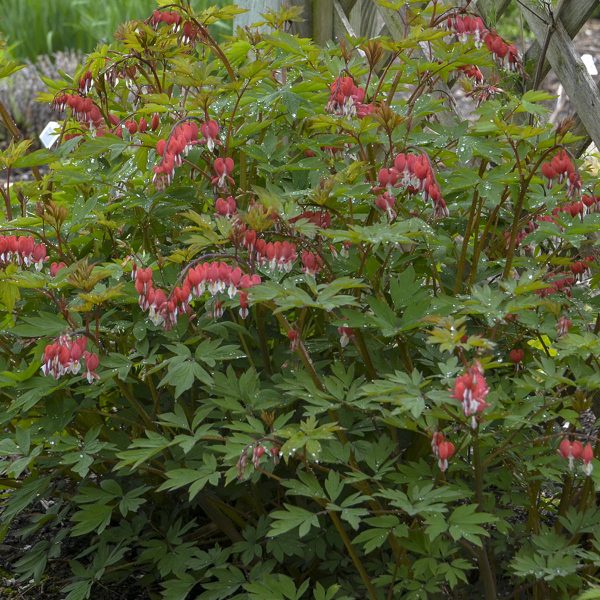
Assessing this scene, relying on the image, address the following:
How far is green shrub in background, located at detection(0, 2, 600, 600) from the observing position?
217 cm

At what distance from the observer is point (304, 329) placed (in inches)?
105

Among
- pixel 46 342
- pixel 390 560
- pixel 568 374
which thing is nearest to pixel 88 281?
pixel 46 342

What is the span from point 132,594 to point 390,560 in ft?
2.93

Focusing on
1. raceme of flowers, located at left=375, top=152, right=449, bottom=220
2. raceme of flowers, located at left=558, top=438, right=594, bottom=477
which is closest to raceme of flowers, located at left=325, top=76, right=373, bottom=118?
raceme of flowers, located at left=375, top=152, right=449, bottom=220

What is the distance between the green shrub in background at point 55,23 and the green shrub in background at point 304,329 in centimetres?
611

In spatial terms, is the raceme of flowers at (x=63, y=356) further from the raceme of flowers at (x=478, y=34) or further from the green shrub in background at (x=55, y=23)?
the green shrub in background at (x=55, y=23)

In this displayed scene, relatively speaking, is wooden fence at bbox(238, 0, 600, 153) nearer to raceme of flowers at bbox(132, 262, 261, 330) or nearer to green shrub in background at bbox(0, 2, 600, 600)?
green shrub in background at bbox(0, 2, 600, 600)

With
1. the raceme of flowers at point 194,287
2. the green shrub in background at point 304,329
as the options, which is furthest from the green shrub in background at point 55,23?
the raceme of flowers at point 194,287

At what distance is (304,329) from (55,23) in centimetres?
723

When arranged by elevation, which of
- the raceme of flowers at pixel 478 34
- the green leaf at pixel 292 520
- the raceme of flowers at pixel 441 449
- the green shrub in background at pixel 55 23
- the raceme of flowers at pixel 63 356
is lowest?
the green shrub in background at pixel 55 23

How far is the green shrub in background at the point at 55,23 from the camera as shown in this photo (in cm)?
872

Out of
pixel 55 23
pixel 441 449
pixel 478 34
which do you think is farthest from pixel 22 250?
pixel 55 23

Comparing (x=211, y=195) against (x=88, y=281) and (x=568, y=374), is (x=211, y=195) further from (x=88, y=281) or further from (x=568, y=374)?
(x=568, y=374)

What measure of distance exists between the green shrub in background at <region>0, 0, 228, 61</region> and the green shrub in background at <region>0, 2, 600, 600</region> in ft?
20.1
